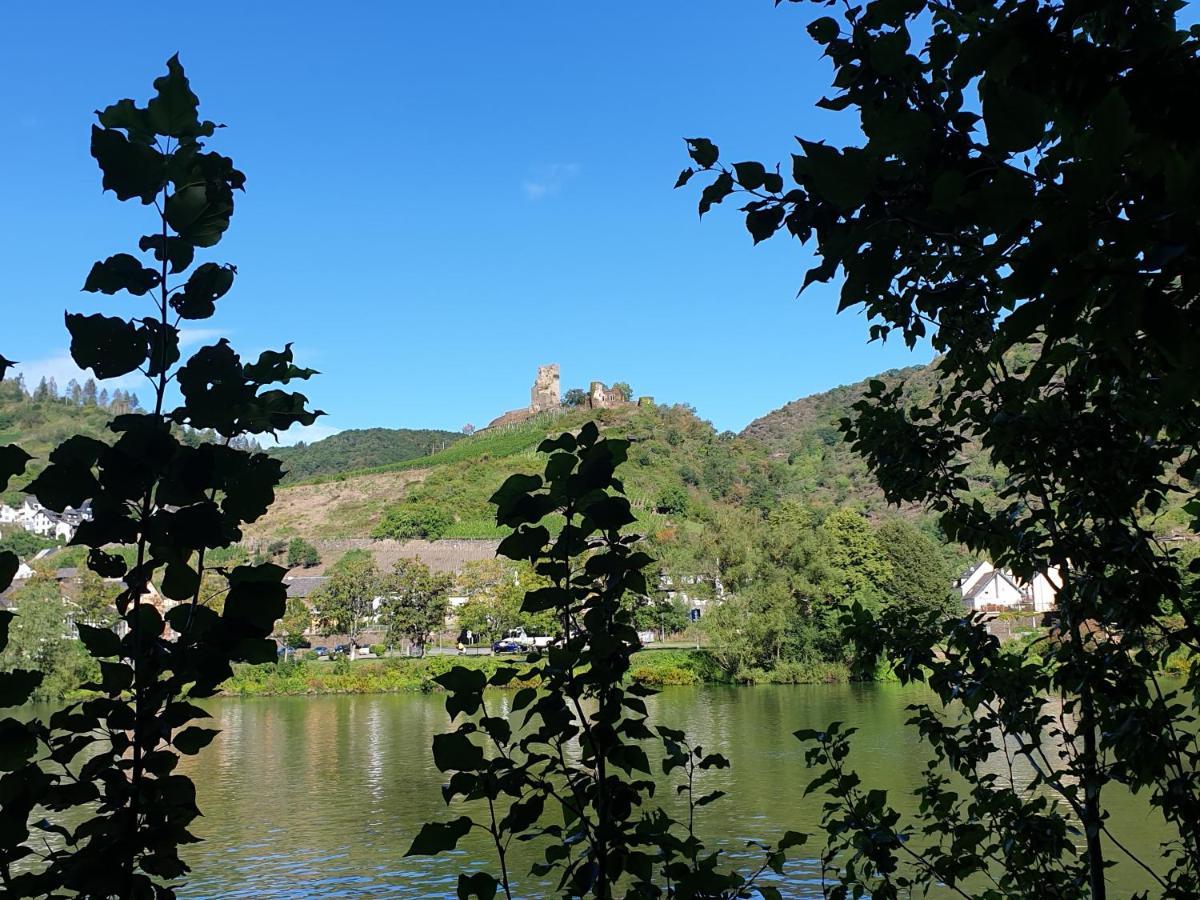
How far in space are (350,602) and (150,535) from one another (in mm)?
49079

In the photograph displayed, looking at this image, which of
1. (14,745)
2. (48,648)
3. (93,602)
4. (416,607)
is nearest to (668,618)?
(416,607)

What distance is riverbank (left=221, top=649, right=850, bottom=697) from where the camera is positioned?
1453 inches

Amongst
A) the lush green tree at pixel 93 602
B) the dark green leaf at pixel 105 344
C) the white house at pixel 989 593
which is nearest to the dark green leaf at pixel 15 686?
the dark green leaf at pixel 105 344

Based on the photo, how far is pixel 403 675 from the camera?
39844 mm

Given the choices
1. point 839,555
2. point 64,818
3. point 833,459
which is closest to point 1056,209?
point 64,818

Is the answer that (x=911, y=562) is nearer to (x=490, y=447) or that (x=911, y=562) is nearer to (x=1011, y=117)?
(x=1011, y=117)

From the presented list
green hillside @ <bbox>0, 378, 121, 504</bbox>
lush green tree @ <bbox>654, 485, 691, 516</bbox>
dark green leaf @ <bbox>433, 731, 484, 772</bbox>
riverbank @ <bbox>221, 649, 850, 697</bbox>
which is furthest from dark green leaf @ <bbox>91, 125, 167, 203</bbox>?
green hillside @ <bbox>0, 378, 121, 504</bbox>

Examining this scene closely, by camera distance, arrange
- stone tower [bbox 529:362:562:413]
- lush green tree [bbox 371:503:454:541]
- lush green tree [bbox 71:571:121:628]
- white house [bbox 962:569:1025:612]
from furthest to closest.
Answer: stone tower [bbox 529:362:562:413], lush green tree [bbox 371:503:454:541], white house [bbox 962:569:1025:612], lush green tree [bbox 71:571:121:628]

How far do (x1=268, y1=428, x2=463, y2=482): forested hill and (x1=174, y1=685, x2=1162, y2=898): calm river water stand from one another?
336ft

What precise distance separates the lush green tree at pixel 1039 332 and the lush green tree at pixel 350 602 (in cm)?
4674

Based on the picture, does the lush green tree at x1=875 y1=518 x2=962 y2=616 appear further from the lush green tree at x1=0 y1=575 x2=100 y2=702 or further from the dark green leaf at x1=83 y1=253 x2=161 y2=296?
the dark green leaf at x1=83 y1=253 x2=161 y2=296

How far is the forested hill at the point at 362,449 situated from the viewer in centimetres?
13675

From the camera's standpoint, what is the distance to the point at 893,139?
32.6 inches

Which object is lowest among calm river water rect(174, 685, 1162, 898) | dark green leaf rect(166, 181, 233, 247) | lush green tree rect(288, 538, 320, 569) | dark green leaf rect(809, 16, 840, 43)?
calm river water rect(174, 685, 1162, 898)
